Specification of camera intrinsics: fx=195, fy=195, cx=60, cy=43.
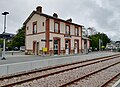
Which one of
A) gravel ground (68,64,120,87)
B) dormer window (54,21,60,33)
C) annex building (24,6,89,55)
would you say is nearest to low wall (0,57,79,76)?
gravel ground (68,64,120,87)

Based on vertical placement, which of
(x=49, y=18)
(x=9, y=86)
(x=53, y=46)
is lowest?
(x=9, y=86)

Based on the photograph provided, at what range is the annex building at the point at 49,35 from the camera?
31094 millimetres

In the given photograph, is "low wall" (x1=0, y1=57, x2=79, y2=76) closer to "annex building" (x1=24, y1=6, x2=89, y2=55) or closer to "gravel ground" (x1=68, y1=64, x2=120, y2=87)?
"gravel ground" (x1=68, y1=64, x2=120, y2=87)

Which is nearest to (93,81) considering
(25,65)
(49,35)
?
(25,65)

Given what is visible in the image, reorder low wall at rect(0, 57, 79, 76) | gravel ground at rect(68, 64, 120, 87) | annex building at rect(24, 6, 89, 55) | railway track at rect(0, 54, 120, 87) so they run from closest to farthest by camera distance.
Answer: gravel ground at rect(68, 64, 120, 87)
railway track at rect(0, 54, 120, 87)
low wall at rect(0, 57, 79, 76)
annex building at rect(24, 6, 89, 55)

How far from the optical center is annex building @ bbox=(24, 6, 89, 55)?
102 ft

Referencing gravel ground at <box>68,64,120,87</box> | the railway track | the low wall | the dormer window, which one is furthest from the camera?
the dormer window

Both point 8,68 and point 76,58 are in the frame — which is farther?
point 76,58

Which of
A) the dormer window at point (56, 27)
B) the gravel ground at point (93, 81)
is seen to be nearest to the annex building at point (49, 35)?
the dormer window at point (56, 27)

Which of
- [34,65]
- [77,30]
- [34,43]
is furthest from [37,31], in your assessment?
[34,65]

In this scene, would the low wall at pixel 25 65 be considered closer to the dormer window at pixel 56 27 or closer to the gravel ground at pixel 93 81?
the gravel ground at pixel 93 81

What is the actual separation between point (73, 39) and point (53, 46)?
22.6 ft

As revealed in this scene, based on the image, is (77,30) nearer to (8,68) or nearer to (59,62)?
(59,62)

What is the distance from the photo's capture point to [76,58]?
2289 centimetres
